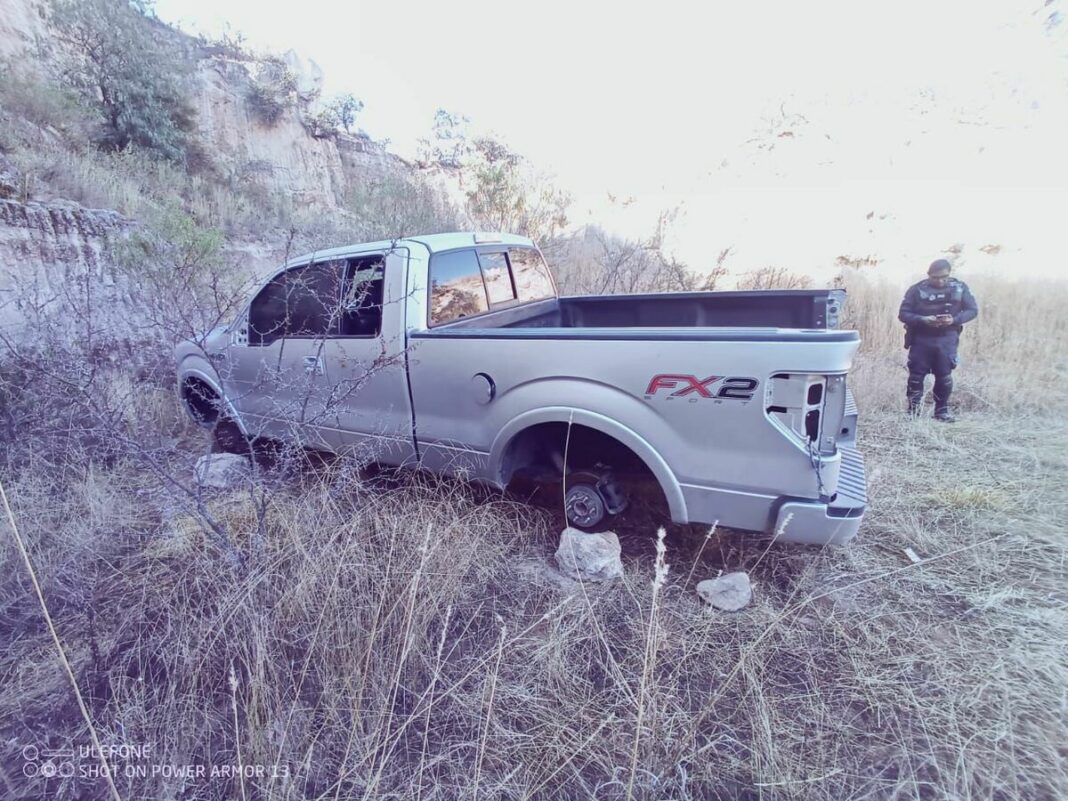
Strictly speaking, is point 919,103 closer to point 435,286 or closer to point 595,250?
point 595,250

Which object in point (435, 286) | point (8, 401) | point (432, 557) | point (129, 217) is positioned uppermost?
point (129, 217)

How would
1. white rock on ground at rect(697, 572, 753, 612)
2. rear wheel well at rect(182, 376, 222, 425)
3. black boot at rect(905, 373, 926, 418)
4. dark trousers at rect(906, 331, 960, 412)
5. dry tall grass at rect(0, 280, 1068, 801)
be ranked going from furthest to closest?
black boot at rect(905, 373, 926, 418) → dark trousers at rect(906, 331, 960, 412) → rear wheel well at rect(182, 376, 222, 425) → white rock on ground at rect(697, 572, 753, 612) → dry tall grass at rect(0, 280, 1068, 801)

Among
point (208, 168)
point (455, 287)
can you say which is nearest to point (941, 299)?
point (455, 287)

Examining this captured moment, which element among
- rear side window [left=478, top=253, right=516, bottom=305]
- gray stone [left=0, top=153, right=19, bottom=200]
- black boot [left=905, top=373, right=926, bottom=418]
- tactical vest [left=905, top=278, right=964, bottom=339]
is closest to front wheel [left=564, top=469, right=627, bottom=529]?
rear side window [left=478, top=253, right=516, bottom=305]

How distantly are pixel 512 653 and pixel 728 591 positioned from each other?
3.78 ft

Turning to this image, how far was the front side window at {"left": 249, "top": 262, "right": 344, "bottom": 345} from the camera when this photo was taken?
11.3 ft

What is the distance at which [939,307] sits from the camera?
5098 mm

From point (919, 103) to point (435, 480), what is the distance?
71.1ft

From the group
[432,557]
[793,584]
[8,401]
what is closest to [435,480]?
[432,557]

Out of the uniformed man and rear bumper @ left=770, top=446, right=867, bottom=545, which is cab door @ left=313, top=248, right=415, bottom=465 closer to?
rear bumper @ left=770, top=446, right=867, bottom=545

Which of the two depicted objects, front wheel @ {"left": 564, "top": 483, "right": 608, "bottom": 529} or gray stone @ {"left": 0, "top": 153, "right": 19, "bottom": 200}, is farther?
gray stone @ {"left": 0, "top": 153, "right": 19, "bottom": 200}

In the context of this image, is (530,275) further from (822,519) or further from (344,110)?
(344,110)

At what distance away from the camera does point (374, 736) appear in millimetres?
1745

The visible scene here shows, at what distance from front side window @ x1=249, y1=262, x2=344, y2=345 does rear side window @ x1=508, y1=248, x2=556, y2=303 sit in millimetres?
1388
